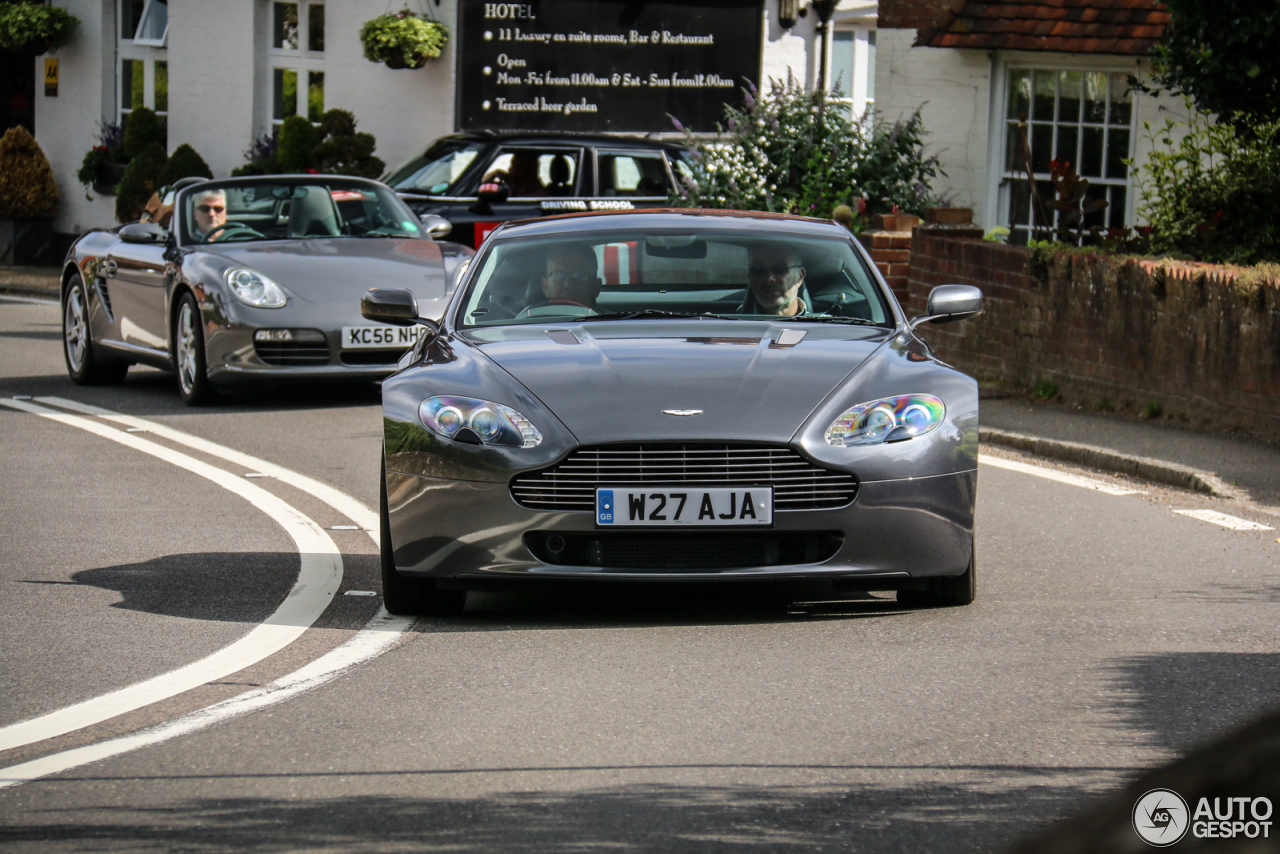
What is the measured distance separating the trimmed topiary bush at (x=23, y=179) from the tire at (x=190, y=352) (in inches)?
629

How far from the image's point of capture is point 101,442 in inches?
424

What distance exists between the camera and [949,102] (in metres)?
18.2

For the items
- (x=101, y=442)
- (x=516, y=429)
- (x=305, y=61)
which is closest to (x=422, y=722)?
(x=516, y=429)

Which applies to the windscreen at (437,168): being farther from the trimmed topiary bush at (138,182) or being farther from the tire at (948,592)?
the tire at (948,592)

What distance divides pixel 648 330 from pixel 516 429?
3.28 ft

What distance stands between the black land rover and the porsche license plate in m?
4.86

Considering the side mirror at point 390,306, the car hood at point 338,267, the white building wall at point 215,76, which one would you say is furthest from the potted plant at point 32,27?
the side mirror at point 390,306

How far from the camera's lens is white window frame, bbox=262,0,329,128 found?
2580cm

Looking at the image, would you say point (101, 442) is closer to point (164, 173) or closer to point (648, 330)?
point (648, 330)

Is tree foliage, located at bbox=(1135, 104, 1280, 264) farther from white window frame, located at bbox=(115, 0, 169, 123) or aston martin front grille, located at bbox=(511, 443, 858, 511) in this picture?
white window frame, located at bbox=(115, 0, 169, 123)

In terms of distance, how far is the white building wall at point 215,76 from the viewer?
85.9 feet

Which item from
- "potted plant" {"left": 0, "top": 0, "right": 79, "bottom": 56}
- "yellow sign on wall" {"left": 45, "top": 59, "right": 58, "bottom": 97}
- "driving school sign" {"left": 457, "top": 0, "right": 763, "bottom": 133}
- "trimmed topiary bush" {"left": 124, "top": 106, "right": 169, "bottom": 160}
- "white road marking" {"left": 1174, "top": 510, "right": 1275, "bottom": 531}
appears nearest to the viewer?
"white road marking" {"left": 1174, "top": 510, "right": 1275, "bottom": 531}

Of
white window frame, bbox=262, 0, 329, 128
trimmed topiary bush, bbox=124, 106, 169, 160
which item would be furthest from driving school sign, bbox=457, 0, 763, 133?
trimmed topiary bush, bbox=124, 106, 169, 160

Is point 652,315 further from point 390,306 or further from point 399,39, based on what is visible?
point 399,39
